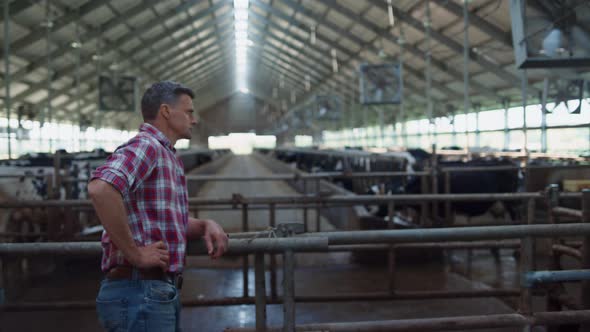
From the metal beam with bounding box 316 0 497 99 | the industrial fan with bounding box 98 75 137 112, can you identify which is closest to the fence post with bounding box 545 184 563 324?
the industrial fan with bounding box 98 75 137 112

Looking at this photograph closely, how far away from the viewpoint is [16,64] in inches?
818

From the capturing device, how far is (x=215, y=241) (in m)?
1.85

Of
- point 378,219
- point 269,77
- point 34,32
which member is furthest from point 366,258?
point 269,77

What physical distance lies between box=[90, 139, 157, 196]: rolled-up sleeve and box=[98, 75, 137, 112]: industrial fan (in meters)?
14.7

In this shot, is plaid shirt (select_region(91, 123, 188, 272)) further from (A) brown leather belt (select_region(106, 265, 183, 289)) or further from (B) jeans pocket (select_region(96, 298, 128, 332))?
(B) jeans pocket (select_region(96, 298, 128, 332))

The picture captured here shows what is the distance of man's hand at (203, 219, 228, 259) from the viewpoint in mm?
1808

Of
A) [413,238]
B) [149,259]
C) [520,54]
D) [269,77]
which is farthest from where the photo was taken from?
[269,77]

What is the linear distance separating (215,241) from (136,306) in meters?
0.34

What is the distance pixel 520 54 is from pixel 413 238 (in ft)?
10.4

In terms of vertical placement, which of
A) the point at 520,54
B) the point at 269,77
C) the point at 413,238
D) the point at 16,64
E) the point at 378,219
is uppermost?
the point at 269,77

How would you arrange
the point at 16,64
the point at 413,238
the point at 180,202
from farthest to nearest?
the point at 16,64, the point at 413,238, the point at 180,202

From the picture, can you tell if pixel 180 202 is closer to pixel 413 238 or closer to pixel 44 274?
pixel 413 238

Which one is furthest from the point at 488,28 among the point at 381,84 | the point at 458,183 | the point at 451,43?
the point at 458,183

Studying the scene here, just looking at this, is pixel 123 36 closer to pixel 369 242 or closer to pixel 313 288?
pixel 313 288
